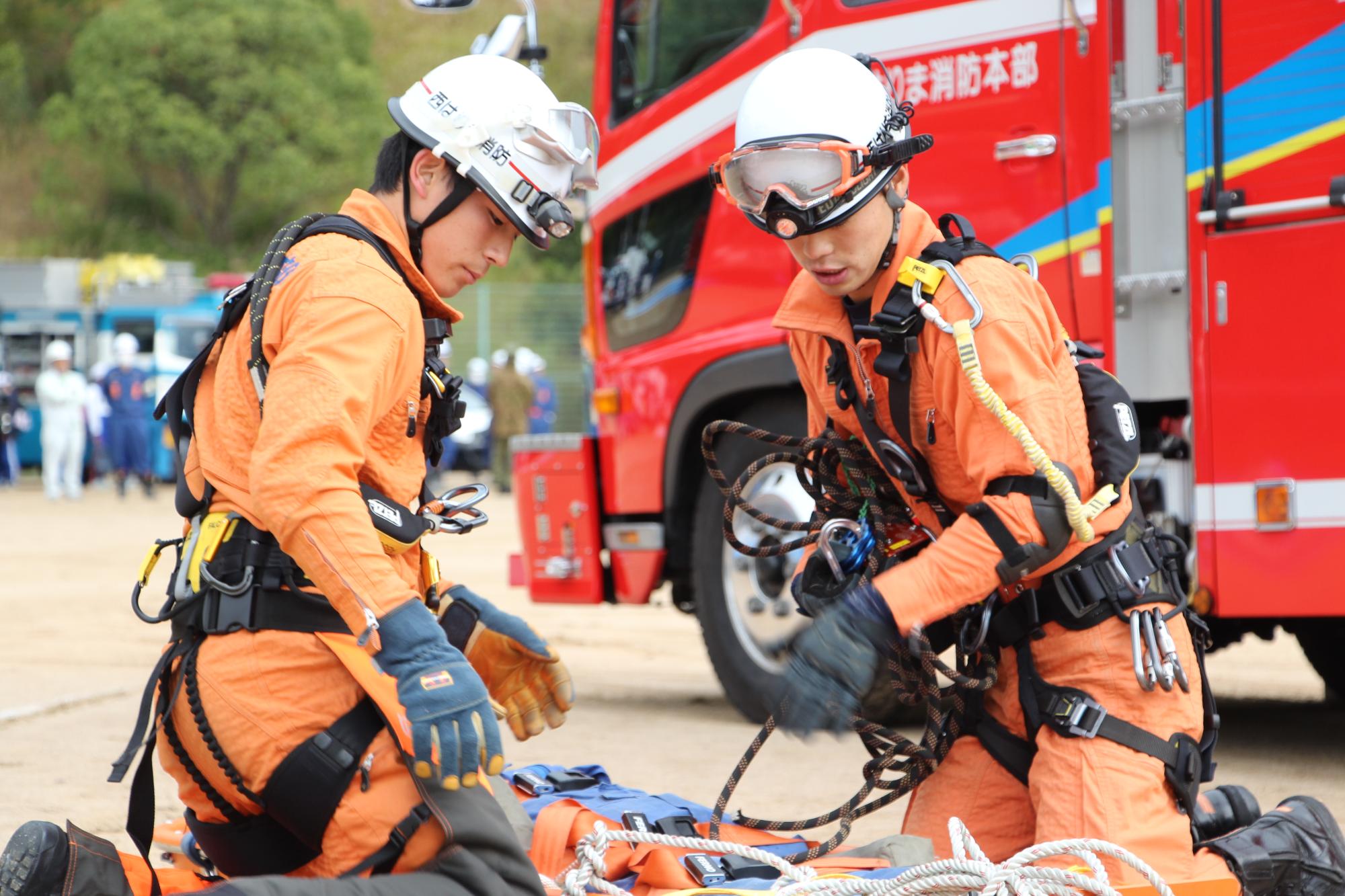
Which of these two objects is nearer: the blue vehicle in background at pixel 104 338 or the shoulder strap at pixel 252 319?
the shoulder strap at pixel 252 319

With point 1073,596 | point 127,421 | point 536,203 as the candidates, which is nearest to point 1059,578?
point 1073,596

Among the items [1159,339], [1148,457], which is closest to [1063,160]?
[1159,339]

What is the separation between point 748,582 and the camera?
6.24m

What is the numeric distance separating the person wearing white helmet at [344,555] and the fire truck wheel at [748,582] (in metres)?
2.74

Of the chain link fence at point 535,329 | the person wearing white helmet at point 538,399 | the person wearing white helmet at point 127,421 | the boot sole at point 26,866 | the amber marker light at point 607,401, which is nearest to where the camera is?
the boot sole at point 26,866

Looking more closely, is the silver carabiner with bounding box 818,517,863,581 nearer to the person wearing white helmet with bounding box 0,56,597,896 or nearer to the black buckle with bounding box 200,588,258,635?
the person wearing white helmet with bounding box 0,56,597,896

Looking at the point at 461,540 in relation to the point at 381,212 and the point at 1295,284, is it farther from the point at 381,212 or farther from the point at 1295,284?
the point at 381,212

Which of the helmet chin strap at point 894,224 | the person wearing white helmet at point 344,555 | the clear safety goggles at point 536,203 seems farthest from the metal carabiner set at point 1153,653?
the clear safety goggles at point 536,203

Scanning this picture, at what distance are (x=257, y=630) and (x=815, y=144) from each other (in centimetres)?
151

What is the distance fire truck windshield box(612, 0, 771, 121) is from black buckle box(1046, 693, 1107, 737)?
142 inches

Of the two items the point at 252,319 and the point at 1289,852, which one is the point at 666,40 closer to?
the point at 252,319

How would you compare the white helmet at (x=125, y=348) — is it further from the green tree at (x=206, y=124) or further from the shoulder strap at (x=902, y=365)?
the shoulder strap at (x=902, y=365)

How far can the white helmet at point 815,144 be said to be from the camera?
3.37 meters

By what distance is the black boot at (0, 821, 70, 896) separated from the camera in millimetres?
2830
